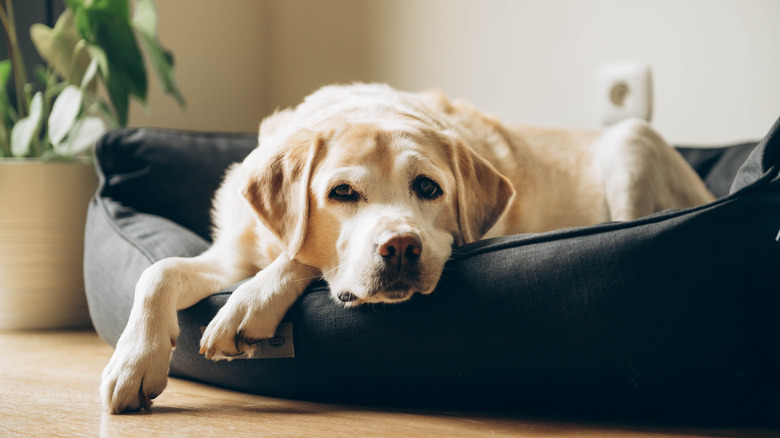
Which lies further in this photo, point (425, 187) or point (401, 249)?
point (425, 187)

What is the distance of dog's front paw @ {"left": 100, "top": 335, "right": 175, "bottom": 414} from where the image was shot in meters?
1.47

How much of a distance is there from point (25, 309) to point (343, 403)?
5.96ft

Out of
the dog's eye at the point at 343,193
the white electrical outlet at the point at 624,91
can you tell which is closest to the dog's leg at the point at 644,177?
the white electrical outlet at the point at 624,91

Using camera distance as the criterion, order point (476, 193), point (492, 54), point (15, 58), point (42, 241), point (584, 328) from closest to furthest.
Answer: point (584, 328)
point (476, 193)
point (42, 241)
point (15, 58)
point (492, 54)

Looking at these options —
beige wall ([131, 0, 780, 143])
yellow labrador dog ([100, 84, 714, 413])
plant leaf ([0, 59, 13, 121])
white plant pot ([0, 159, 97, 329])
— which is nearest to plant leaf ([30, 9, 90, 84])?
plant leaf ([0, 59, 13, 121])

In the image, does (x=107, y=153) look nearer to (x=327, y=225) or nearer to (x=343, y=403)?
(x=327, y=225)

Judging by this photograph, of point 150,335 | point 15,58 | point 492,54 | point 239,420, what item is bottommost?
point 239,420

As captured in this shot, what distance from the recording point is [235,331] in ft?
5.07

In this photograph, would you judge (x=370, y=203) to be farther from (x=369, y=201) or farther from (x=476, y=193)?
(x=476, y=193)

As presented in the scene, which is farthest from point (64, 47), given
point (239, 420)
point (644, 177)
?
point (644, 177)

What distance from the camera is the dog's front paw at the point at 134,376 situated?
1.47 m

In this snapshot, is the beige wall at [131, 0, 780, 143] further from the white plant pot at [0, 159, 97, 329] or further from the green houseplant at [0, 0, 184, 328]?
the white plant pot at [0, 159, 97, 329]

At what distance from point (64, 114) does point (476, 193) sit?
5.55ft

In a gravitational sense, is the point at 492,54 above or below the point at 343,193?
above
